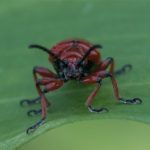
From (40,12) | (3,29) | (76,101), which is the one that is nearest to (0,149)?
(76,101)

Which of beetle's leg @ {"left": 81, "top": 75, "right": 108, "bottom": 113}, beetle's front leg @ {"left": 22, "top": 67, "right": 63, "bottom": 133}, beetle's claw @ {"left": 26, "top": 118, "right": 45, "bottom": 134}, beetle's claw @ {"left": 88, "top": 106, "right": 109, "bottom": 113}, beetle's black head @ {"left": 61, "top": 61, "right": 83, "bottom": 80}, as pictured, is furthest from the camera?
beetle's black head @ {"left": 61, "top": 61, "right": 83, "bottom": 80}

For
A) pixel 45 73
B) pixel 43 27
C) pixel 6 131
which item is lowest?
pixel 6 131

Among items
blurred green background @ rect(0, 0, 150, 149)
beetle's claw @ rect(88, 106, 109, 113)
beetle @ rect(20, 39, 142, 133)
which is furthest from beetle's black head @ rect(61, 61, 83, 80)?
beetle's claw @ rect(88, 106, 109, 113)

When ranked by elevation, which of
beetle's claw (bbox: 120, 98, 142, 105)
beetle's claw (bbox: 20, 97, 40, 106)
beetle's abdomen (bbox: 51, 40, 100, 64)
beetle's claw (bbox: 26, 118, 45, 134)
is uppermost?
beetle's abdomen (bbox: 51, 40, 100, 64)

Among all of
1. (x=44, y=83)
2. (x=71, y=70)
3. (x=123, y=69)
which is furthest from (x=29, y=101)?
(x=123, y=69)

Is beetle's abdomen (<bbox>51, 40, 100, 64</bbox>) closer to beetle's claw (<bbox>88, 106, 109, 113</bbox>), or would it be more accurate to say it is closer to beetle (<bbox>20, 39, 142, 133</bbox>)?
beetle (<bbox>20, 39, 142, 133</bbox>)

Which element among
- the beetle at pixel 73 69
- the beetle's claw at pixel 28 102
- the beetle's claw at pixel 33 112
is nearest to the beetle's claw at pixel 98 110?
Result: the beetle at pixel 73 69

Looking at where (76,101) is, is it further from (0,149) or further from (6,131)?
(0,149)
